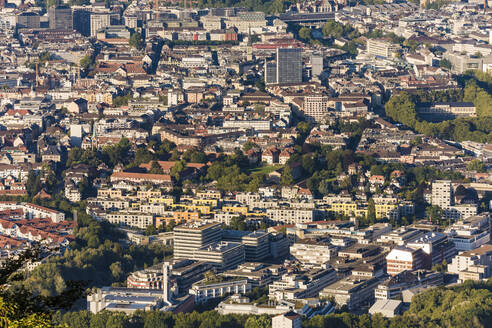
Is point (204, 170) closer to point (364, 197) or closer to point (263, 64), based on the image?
point (364, 197)

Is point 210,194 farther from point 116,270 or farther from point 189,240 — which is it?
point 116,270

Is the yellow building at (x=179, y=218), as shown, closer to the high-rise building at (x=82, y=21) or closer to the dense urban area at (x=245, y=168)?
the dense urban area at (x=245, y=168)

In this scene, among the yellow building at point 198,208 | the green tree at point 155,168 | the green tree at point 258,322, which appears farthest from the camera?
the green tree at point 155,168

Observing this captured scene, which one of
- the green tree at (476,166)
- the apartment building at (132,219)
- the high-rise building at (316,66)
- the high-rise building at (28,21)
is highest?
the high-rise building at (28,21)

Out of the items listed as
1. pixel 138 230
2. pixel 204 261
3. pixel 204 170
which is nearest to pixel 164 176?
pixel 204 170

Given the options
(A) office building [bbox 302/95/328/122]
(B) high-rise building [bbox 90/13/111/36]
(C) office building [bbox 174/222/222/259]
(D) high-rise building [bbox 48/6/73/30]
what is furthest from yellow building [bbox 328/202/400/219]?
(D) high-rise building [bbox 48/6/73/30]

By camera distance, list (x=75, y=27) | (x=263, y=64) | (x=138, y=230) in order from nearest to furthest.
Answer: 1. (x=138, y=230)
2. (x=263, y=64)
3. (x=75, y=27)

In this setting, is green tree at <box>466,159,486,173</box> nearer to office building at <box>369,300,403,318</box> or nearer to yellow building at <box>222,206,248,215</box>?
yellow building at <box>222,206,248,215</box>

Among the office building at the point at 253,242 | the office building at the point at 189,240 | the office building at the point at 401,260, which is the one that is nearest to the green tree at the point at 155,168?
the office building at the point at 253,242
